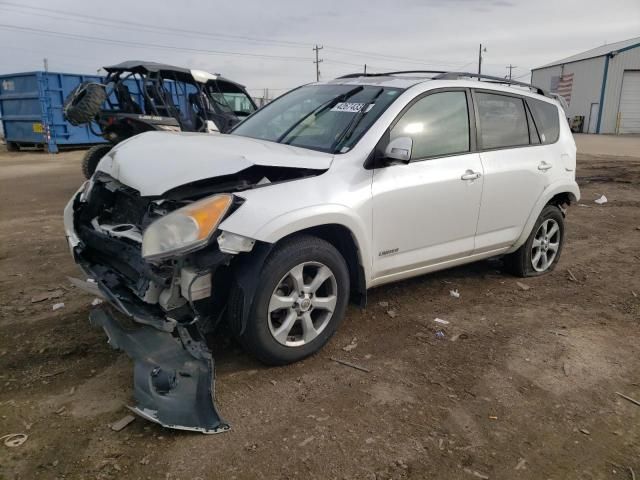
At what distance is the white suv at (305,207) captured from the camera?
295cm

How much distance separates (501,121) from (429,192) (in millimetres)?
1266

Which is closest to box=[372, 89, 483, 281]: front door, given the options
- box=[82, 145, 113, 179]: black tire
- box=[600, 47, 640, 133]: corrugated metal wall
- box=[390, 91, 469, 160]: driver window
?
box=[390, 91, 469, 160]: driver window

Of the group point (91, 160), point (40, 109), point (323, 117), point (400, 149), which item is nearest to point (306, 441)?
point (400, 149)

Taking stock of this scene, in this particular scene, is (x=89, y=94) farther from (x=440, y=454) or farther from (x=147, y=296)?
(x=440, y=454)

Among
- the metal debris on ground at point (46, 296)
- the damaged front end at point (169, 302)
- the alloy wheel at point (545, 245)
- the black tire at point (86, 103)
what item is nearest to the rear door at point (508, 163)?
the alloy wheel at point (545, 245)

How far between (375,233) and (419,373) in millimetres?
963

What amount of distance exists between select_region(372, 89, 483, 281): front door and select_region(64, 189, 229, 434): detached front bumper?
1.44 m

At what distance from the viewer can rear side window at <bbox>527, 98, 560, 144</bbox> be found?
4.94 m

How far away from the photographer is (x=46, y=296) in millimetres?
4438

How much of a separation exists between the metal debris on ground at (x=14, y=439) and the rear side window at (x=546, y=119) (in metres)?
4.64

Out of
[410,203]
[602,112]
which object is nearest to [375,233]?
[410,203]

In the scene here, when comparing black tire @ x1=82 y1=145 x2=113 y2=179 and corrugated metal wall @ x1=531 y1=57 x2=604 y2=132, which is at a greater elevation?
corrugated metal wall @ x1=531 y1=57 x2=604 y2=132

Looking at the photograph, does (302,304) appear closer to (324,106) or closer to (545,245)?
(324,106)

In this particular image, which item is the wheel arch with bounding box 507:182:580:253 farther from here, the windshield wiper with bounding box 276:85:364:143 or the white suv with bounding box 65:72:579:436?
the windshield wiper with bounding box 276:85:364:143
